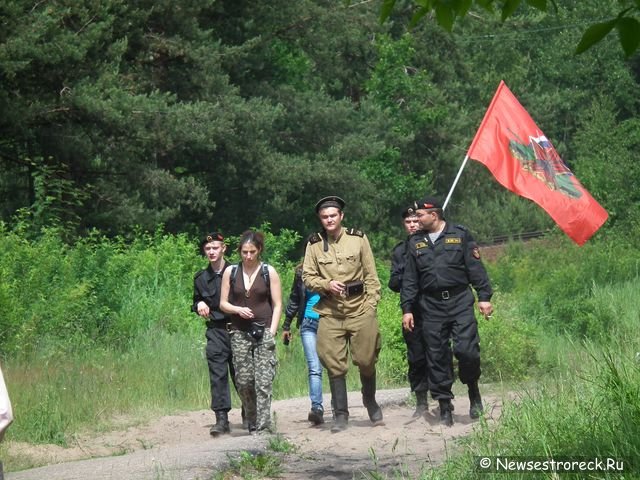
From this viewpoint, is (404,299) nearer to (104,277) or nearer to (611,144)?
(104,277)

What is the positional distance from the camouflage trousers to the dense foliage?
3393 millimetres

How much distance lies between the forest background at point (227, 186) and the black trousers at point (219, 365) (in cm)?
134

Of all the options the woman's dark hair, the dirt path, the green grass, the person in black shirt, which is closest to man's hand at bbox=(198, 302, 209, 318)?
the person in black shirt

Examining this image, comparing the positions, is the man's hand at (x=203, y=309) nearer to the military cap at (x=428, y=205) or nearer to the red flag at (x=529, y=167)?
the military cap at (x=428, y=205)

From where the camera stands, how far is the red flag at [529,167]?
1484 centimetres

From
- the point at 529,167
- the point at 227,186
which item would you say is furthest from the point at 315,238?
the point at 227,186

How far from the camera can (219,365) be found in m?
11.7

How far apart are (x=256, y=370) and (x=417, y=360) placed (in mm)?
1667

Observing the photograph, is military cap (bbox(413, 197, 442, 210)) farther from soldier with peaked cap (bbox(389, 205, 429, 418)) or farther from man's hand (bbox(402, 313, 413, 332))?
man's hand (bbox(402, 313, 413, 332))

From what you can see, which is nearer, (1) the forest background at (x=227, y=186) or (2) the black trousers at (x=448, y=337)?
(2) the black trousers at (x=448, y=337)

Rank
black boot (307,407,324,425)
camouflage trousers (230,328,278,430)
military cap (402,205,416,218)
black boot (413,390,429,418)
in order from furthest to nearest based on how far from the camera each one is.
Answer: military cap (402,205,416,218), black boot (413,390,429,418), black boot (307,407,324,425), camouflage trousers (230,328,278,430)

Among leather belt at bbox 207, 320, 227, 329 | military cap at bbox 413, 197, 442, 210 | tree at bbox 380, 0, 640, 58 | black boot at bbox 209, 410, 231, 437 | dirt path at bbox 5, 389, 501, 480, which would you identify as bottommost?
dirt path at bbox 5, 389, 501, 480

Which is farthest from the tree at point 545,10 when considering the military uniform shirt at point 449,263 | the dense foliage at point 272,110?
the military uniform shirt at point 449,263

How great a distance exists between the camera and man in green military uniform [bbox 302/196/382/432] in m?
11.4
